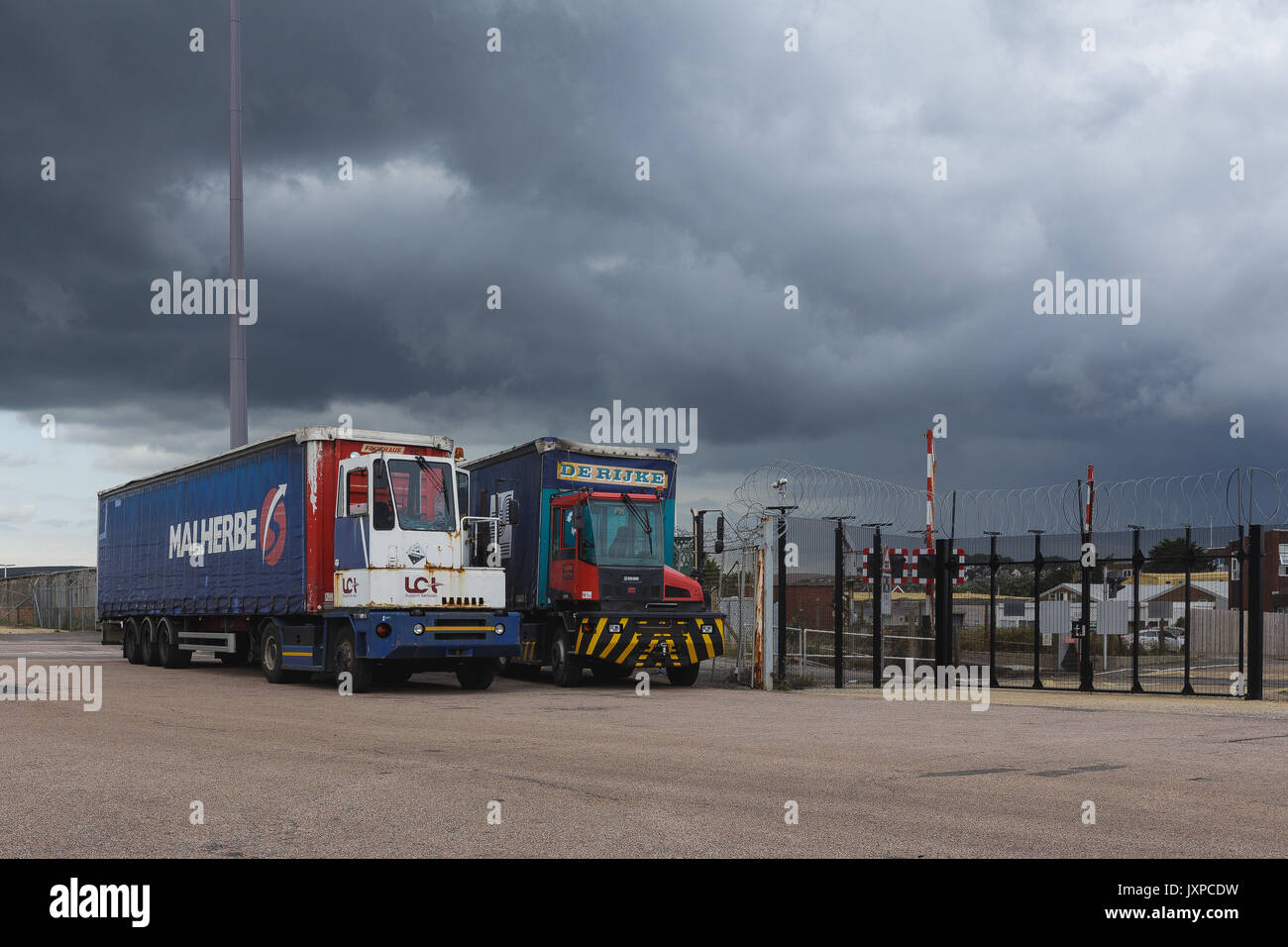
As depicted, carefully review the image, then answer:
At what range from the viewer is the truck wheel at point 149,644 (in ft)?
90.1

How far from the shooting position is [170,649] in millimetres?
26500

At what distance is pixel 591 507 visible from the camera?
21.0 metres

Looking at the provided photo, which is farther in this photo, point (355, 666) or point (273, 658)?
point (273, 658)

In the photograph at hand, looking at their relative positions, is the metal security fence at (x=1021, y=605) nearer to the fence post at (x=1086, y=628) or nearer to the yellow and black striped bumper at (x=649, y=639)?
the fence post at (x=1086, y=628)

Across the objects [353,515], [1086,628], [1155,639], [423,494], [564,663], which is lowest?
[1155,639]

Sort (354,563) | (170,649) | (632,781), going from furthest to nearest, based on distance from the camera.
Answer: (170,649)
(354,563)
(632,781)

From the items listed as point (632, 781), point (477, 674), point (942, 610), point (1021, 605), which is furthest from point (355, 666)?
point (1021, 605)

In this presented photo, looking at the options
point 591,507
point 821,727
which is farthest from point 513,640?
point 821,727

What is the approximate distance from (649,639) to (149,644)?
12962 millimetres

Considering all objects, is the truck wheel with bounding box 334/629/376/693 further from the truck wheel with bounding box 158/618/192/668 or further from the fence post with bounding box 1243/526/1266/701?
the fence post with bounding box 1243/526/1266/701

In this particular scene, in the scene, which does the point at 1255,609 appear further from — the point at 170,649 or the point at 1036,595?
the point at 170,649

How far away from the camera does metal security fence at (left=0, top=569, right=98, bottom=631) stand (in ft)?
188

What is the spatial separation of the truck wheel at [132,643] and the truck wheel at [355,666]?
36.0 ft
